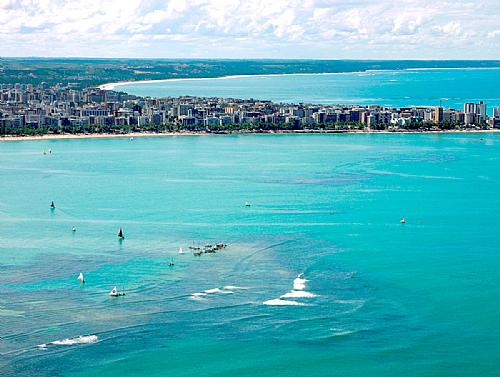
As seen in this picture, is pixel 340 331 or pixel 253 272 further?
pixel 253 272

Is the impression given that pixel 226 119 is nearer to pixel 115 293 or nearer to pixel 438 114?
pixel 438 114

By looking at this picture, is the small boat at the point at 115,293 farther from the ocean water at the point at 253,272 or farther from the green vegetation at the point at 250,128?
the green vegetation at the point at 250,128

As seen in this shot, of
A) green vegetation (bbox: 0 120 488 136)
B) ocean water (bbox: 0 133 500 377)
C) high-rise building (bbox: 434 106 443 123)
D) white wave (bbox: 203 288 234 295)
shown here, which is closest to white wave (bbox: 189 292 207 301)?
ocean water (bbox: 0 133 500 377)

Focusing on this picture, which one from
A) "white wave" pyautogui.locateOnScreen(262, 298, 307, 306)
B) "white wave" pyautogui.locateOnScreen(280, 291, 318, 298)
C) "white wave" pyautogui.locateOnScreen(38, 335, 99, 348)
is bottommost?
"white wave" pyautogui.locateOnScreen(38, 335, 99, 348)

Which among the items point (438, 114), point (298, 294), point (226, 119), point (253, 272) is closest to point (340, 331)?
point (298, 294)

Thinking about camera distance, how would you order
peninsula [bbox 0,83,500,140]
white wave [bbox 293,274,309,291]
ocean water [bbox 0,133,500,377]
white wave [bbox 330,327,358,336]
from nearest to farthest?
ocean water [bbox 0,133,500,377]
white wave [bbox 330,327,358,336]
white wave [bbox 293,274,309,291]
peninsula [bbox 0,83,500,140]

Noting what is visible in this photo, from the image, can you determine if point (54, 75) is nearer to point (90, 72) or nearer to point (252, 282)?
point (90, 72)

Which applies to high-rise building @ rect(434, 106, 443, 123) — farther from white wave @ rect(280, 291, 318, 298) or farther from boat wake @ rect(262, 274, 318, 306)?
white wave @ rect(280, 291, 318, 298)

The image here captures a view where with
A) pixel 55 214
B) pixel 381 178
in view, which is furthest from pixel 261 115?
pixel 55 214
